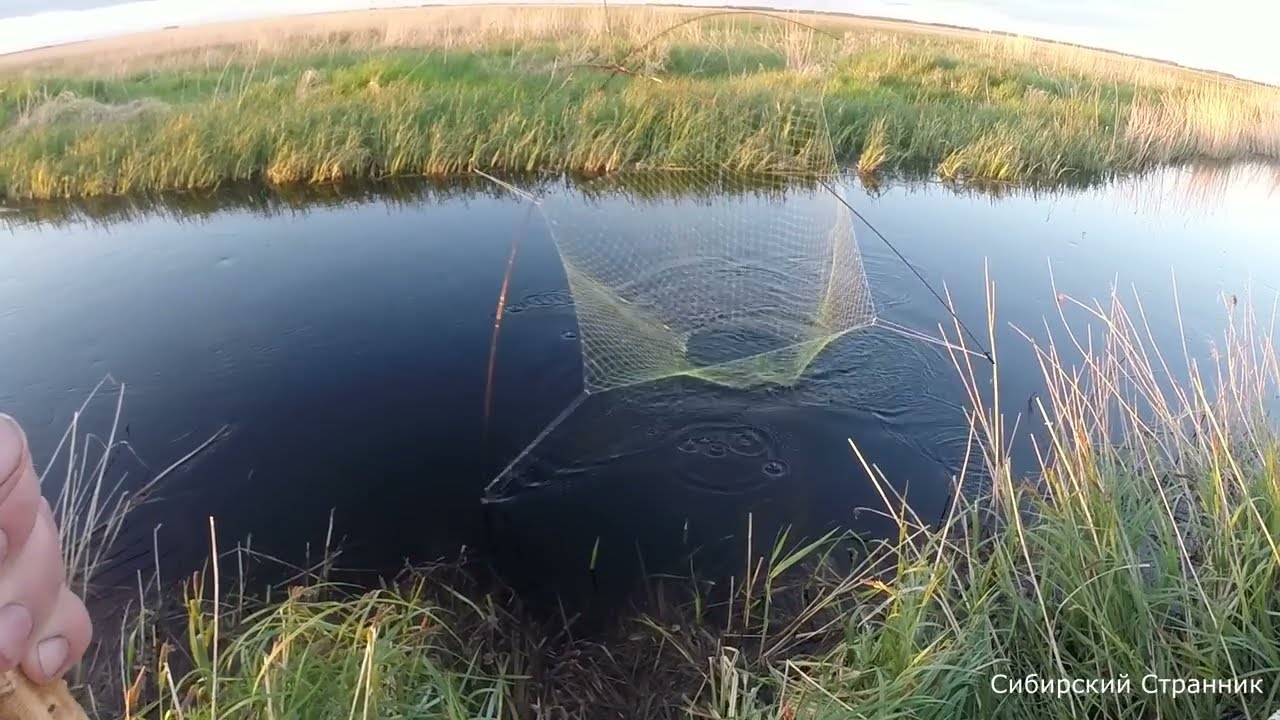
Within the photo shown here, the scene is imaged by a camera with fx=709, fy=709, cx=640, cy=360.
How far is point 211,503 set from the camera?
328cm

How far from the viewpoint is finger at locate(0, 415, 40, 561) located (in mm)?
829

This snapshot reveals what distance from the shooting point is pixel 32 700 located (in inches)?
37.7

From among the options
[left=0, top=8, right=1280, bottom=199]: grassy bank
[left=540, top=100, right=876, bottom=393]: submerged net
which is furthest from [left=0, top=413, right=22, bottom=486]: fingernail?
[left=0, top=8, right=1280, bottom=199]: grassy bank

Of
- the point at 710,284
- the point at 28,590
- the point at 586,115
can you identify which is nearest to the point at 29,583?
the point at 28,590

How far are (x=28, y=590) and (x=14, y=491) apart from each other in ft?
0.48

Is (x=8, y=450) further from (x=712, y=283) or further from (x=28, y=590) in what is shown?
(x=712, y=283)

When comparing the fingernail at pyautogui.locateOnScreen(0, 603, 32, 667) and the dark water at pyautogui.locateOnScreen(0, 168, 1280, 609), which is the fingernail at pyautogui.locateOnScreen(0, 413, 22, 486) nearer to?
the fingernail at pyautogui.locateOnScreen(0, 603, 32, 667)

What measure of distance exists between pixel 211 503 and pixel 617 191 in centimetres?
464

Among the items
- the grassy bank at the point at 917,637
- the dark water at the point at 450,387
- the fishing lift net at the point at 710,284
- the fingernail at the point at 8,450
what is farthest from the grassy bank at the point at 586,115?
the fingernail at the point at 8,450

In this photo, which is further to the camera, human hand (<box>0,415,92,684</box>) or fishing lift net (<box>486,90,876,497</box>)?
fishing lift net (<box>486,90,876,497</box>)

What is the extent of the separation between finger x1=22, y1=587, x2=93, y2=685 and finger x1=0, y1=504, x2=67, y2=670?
14 millimetres

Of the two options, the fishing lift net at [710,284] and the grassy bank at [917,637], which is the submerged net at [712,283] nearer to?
the fishing lift net at [710,284]

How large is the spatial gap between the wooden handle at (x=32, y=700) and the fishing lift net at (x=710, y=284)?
250 cm

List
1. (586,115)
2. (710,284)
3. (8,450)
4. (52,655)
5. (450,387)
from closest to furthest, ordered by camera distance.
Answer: (8,450) → (52,655) → (450,387) → (710,284) → (586,115)
